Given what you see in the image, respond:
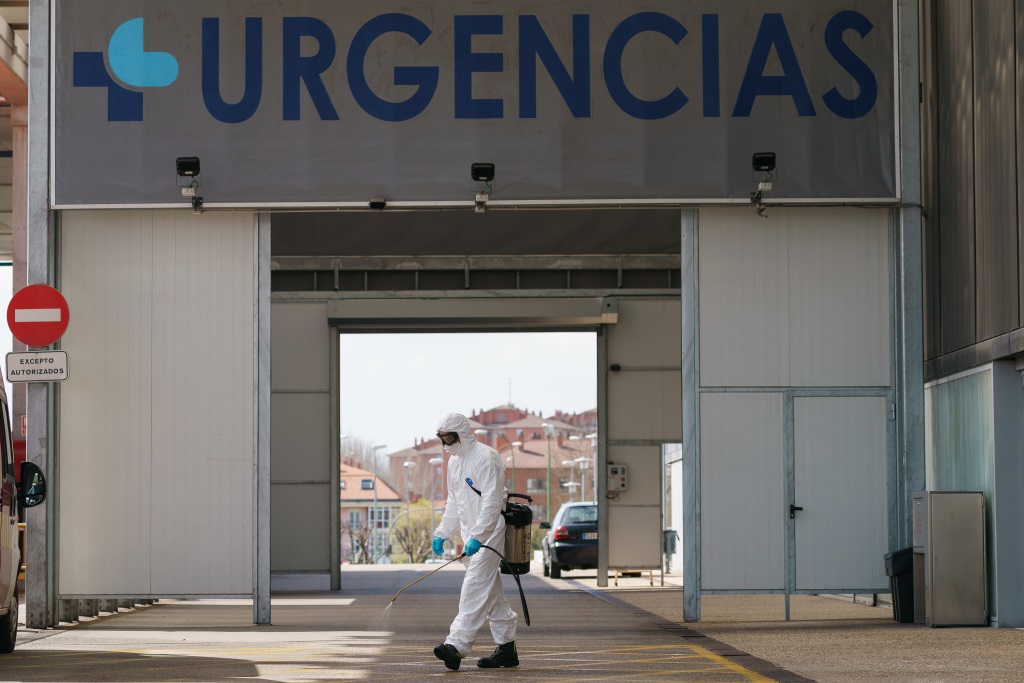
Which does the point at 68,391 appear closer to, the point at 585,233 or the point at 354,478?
the point at 585,233

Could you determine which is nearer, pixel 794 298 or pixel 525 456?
pixel 794 298

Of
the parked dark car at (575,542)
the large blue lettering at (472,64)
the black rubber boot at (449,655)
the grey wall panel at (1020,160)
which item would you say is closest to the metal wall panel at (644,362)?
the parked dark car at (575,542)

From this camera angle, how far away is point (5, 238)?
34156 millimetres

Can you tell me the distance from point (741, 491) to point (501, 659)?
17.6 ft

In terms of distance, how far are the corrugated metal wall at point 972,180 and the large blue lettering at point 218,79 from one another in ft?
24.0

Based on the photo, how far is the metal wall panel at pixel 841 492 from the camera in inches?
599

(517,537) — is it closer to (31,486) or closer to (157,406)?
(31,486)

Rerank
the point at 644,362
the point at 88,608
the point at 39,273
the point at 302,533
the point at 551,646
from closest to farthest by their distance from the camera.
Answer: the point at 551,646 < the point at 39,273 < the point at 88,608 < the point at 302,533 < the point at 644,362

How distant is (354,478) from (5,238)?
299ft

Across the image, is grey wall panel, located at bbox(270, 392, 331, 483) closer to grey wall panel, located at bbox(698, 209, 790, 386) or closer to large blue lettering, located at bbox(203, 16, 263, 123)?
large blue lettering, located at bbox(203, 16, 263, 123)

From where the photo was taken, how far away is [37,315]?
573 inches

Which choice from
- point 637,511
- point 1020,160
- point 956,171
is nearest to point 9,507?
point 1020,160

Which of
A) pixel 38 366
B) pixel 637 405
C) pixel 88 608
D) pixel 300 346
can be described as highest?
pixel 300 346

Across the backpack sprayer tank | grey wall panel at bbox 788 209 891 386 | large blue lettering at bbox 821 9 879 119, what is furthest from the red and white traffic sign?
large blue lettering at bbox 821 9 879 119
